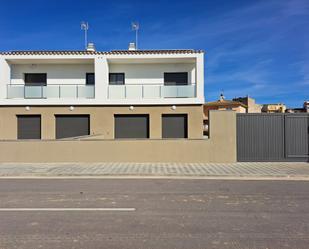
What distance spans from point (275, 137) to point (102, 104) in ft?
38.3

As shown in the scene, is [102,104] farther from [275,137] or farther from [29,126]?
[275,137]

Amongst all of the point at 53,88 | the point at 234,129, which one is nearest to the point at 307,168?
the point at 234,129

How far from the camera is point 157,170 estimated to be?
37.2 ft

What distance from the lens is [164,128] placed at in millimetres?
20641

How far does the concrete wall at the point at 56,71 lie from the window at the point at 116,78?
1.60m

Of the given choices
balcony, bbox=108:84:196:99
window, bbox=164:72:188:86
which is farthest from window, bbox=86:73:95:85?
window, bbox=164:72:188:86

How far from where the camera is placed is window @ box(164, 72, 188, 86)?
2178 cm

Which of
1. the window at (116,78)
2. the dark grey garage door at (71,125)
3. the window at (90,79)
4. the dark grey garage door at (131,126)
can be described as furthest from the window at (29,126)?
the window at (116,78)

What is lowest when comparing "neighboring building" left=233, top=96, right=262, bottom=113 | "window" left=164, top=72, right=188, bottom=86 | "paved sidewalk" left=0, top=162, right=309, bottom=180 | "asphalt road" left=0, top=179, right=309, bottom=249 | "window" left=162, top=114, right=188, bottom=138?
"asphalt road" left=0, top=179, right=309, bottom=249

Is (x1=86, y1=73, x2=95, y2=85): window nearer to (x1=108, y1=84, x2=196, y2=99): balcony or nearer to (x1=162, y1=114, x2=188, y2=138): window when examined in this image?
(x1=108, y1=84, x2=196, y2=99): balcony

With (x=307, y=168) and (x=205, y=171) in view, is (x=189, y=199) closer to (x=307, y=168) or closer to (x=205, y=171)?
(x=205, y=171)

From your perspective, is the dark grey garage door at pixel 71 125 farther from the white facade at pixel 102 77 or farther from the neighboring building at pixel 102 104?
the white facade at pixel 102 77

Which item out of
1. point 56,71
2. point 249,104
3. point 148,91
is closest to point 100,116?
point 148,91

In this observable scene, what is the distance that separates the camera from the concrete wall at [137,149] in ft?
44.0
